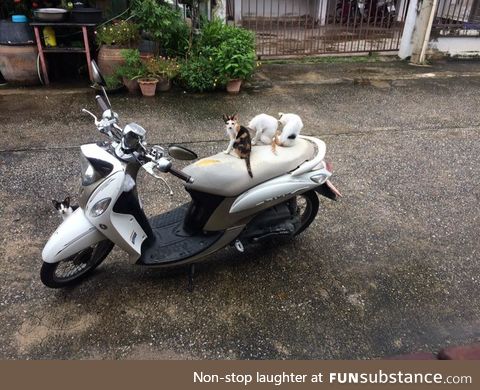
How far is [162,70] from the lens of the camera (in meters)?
5.80

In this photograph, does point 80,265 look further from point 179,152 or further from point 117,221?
point 179,152

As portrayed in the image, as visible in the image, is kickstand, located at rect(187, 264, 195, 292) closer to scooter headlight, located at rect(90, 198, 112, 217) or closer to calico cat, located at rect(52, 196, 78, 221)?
scooter headlight, located at rect(90, 198, 112, 217)

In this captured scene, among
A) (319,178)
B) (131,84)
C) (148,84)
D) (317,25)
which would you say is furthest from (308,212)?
(317,25)

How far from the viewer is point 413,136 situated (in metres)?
4.81

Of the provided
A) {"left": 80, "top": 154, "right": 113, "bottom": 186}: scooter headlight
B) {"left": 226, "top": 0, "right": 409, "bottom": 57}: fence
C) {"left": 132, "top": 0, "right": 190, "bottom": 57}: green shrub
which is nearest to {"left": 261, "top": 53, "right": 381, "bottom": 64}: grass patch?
{"left": 226, "top": 0, "right": 409, "bottom": 57}: fence

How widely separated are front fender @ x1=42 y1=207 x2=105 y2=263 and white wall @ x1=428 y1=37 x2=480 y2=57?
7365 mm

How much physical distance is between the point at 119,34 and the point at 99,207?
14.4 feet

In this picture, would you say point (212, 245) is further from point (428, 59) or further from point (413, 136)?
point (428, 59)

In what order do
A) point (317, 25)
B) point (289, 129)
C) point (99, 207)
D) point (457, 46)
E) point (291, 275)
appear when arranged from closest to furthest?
1. point (99, 207)
2. point (289, 129)
3. point (291, 275)
4. point (457, 46)
5. point (317, 25)

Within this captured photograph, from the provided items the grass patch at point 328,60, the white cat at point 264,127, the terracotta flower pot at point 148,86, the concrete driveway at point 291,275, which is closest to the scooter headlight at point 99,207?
the concrete driveway at point 291,275

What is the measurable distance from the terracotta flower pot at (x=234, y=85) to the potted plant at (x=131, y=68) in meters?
1.20

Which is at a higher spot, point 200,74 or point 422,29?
point 422,29

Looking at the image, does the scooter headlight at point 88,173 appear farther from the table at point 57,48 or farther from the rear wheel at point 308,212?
the table at point 57,48

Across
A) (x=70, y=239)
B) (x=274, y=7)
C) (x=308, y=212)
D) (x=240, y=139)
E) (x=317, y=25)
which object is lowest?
(x=308, y=212)
